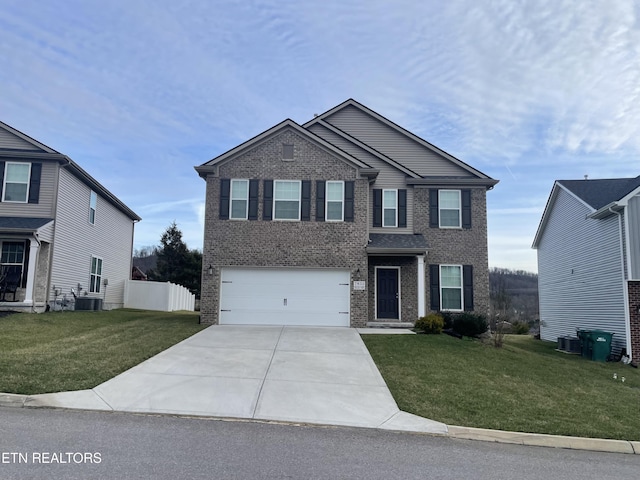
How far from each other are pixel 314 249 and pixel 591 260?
35.7 feet

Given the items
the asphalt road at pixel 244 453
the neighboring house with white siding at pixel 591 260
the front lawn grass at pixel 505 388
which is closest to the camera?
the asphalt road at pixel 244 453

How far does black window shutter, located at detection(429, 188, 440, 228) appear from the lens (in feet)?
63.4

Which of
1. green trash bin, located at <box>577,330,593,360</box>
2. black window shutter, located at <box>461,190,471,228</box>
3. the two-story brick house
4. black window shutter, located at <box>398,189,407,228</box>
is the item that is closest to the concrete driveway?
the two-story brick house

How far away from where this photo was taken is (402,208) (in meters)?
19.4

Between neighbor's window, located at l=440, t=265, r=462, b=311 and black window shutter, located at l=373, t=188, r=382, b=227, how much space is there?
3104 mm

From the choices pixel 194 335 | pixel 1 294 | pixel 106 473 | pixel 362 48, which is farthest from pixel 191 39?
pixel 106 473

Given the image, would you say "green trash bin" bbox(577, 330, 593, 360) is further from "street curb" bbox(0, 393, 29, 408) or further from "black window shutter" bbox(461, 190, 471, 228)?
"street curb" bbox(0, 393, 29, 408)

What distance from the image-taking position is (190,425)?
6.92 m

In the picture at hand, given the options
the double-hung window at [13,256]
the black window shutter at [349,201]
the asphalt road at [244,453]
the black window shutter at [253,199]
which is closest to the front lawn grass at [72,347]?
the asphalt road at [244,453]

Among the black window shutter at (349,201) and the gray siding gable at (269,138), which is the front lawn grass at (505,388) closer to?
the black window shutter at (349,201)

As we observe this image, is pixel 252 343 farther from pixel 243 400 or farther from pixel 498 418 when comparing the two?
pixel 498 418

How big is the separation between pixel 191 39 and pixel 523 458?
14.5 meters

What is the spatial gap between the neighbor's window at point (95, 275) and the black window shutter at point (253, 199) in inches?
388

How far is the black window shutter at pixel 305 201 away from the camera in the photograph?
1739cm
